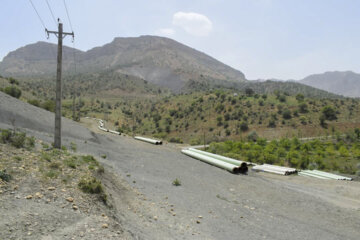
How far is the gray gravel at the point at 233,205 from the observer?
871 centimetres

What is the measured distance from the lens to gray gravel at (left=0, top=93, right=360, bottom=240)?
28.6 feet

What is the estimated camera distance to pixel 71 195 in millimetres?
7816

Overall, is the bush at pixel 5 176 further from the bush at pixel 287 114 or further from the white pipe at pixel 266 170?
the bush at pixel 287 114

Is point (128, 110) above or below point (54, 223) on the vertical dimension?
above

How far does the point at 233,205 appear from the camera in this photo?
11.5m

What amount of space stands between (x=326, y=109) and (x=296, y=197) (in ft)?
172

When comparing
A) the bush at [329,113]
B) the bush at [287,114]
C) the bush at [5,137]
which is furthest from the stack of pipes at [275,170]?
the bush at [329,113]

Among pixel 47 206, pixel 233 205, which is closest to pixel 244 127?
pixel 233 205

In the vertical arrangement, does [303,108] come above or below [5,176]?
above

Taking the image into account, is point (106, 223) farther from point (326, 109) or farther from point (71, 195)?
point (326, 109)

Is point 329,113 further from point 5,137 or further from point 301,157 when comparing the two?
point 5,137

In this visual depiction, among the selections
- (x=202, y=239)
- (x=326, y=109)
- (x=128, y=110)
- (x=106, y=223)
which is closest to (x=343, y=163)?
(x=202, y=239)

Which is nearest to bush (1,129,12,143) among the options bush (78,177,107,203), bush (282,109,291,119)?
bush (78,177,107,203)

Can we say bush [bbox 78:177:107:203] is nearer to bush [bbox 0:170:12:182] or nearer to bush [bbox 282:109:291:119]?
bush [bbox 0:170:12:182]
